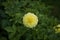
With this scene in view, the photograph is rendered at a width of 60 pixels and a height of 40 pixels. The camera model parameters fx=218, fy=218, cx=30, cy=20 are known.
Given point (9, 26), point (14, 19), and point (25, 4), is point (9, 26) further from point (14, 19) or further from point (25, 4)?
point (25, 4)

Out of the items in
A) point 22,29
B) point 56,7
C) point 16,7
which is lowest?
point 56,7

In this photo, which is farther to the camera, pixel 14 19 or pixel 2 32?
pixel 2 32

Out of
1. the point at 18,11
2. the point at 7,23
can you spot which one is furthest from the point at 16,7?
the point at 7,23
